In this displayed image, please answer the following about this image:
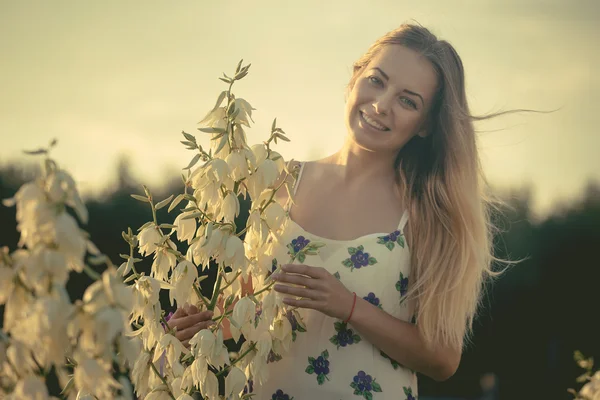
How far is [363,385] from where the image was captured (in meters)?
2.50

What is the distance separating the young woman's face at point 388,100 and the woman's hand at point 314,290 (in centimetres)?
59

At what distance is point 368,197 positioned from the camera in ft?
8.90

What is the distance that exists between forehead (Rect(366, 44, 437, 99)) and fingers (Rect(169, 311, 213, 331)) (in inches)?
39.8

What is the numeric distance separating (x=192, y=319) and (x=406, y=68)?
3.66ft

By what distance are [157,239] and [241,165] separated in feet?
0.89

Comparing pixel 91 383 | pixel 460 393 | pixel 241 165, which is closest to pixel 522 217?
pixel 460 393

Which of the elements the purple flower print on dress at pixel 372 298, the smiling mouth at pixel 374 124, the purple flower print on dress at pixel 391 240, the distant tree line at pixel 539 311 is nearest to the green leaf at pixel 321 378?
the purple flower print on dress at pixel 372 298

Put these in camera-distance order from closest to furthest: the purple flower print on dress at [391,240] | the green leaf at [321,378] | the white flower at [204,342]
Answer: the white flower at [204,342]
the green leaf at [321,378]
the purple flower print on dress at [391,240]

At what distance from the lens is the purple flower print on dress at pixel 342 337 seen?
2518 millimetres

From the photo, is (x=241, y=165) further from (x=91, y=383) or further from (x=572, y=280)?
(x=572, y=280)

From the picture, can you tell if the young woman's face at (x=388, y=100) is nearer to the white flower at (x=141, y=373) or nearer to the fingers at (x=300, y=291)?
the fingers at (x=300, y=291)

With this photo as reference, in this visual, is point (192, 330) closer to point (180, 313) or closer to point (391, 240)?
point (180, 313)

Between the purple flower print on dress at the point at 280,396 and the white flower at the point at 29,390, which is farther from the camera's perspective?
the purple flower print on dress at the point at 280,396

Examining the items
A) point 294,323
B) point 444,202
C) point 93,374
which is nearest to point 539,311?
point 444,202
